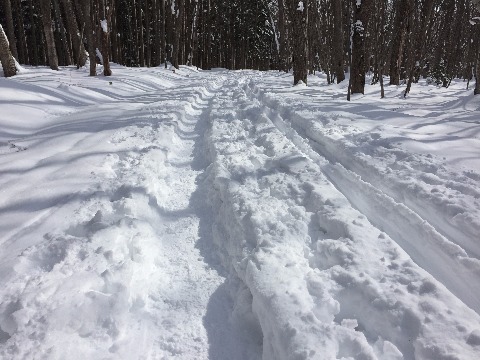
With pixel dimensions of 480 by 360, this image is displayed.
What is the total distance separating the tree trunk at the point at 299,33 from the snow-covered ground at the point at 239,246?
32.1 ft

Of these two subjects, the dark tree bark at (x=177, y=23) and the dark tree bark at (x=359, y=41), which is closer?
the dark tree bark at (x=359, y=41)

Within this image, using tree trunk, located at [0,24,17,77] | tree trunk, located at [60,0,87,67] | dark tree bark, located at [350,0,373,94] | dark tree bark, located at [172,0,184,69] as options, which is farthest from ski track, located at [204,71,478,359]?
dark tree bark, located at [172,0,184,69]

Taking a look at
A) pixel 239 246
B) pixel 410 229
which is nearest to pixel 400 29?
pixel 410 229

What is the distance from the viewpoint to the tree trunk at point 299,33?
516 inches

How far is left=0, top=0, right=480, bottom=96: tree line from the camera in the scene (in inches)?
413

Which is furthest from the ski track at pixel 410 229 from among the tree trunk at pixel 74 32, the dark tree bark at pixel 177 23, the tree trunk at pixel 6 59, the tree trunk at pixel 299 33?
the dark tree bark at pixel 177 23

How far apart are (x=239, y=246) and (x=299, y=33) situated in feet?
42.8

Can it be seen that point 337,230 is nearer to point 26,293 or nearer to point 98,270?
point 98,270

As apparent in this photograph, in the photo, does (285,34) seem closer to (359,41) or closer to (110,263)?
(359,41)

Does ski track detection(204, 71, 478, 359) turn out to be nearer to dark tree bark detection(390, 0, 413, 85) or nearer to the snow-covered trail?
the snow-covered trail

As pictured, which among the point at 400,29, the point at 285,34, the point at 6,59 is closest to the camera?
the point at 6,59

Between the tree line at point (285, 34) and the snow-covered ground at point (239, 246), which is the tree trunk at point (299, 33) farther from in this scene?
the snow-covered ground at point (239, 246)

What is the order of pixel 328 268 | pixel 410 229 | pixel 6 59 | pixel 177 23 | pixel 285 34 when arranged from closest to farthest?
1. pixel 328 268
2. pixel 410 229
3. pixel 6 59
4. pixel 177 23
5. pixel 285 34

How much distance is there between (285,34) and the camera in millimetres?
26547
